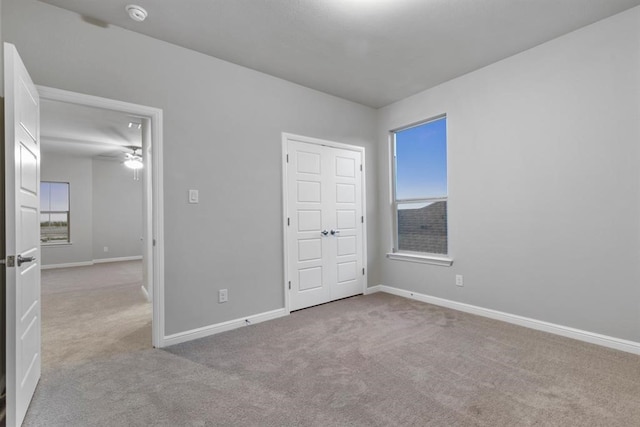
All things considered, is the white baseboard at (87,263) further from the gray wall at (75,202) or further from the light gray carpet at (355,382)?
the light gray carpet at (355,382)

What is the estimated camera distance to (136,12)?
2334mm

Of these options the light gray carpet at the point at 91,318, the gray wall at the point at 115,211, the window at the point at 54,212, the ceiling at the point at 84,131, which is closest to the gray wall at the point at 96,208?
the gray wall at the point at 115,211

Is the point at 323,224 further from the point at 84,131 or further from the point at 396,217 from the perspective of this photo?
the point at 84,131

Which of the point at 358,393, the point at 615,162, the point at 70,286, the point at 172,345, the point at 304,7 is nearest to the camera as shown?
the point at 358,393

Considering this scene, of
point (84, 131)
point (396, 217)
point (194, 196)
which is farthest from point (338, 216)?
point (84, 131)

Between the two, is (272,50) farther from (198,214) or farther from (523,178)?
(523,178)

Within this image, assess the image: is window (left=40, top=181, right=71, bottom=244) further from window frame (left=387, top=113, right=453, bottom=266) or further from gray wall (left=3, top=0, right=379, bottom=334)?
window frame (left=387, top=113, right=453, bottom=266)

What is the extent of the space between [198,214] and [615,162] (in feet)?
11.9

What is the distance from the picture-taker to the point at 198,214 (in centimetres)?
295

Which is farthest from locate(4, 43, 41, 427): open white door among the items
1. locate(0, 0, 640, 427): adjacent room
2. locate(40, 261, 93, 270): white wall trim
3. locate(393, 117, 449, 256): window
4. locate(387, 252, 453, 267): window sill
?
locate(40, 261, 93, 270): white wall trim

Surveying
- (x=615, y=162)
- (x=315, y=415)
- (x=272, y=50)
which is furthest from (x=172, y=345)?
(x=615, y=162)

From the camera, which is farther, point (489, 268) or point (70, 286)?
point (70, 286)

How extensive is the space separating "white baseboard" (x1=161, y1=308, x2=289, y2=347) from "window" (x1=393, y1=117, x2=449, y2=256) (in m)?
1.99

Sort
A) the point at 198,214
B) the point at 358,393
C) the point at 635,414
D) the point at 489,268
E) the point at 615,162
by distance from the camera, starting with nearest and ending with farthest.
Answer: the point at 635,414
the point at 358,393
the point at 615,162
the point at 198,214
the point at 489,268
